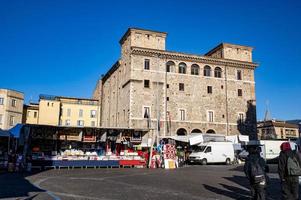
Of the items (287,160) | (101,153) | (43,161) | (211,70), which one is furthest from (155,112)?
(287,160)

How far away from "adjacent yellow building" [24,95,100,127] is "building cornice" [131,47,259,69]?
25.7 metres

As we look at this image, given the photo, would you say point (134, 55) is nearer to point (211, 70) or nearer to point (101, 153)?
point (211, 70)

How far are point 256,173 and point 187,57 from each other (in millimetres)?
34268

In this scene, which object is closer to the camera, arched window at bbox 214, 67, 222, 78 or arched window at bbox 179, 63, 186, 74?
arched window at bbox 179, 63, 186, 74

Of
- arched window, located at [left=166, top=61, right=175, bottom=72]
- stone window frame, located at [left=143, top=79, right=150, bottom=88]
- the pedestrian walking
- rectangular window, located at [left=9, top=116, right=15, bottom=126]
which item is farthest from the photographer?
rectangular window, located at [left=9, top=116, right=15, bottom=126]

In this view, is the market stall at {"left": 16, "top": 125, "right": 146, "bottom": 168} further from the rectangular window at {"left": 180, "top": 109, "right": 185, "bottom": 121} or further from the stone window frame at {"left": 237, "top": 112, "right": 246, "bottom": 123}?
the stone window frame at {"left": 237, "top": 112, "right": 246, "bottom": 123}

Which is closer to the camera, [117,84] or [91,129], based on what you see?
[91,129]

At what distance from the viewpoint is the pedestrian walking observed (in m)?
7.88

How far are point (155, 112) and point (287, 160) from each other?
30.5 metres

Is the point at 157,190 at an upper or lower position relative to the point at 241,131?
lower

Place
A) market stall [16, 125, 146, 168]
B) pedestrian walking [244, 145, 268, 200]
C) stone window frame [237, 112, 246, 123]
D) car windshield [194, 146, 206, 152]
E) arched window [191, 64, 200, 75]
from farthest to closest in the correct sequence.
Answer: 1. stone window frame [237, 112, 246, 123]
2. arched window [191, 64, 200, 75]
3. car windshield [194, 146, 206, 152]
4. market stall [16, 125, 146, 168]
5. pedestrian walking [244, 145, 268, 200]

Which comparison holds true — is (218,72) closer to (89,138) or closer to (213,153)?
(213,153)

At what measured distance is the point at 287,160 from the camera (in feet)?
26.7

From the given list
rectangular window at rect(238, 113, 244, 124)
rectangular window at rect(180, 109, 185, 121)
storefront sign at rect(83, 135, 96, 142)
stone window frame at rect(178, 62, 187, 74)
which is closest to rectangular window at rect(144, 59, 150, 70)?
stone window frame at rect(178, 62, 187, 74)
